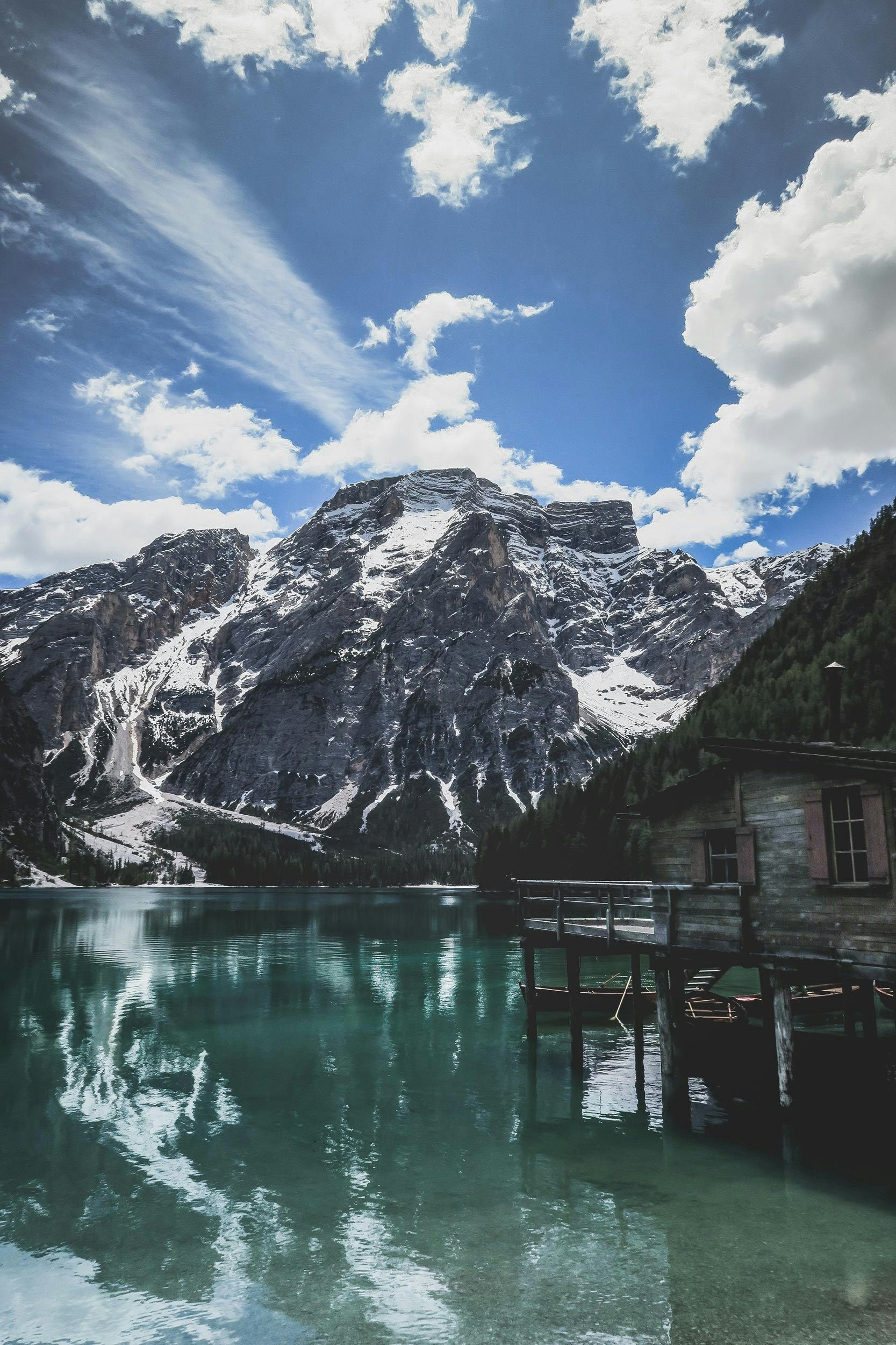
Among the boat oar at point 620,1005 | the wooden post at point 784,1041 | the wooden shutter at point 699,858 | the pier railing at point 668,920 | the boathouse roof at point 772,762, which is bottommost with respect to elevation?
the boat oar at point 620,1005

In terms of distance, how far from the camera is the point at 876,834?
20.0m

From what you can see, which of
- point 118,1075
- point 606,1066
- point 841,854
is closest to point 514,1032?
point 606,1066

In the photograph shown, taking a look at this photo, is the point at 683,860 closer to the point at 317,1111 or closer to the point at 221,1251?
the point at 317,1111

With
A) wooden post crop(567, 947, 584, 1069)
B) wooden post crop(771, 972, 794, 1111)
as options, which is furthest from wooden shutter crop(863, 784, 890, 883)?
wooden post crop(567, 947, 584, 1069)

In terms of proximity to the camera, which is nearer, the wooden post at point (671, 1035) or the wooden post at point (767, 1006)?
the wooden post at point (671, 1035)

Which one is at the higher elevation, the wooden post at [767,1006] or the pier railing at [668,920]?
the pier railing at [668,920]

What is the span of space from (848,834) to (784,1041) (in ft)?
21.2

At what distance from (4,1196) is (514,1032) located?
25.6 m

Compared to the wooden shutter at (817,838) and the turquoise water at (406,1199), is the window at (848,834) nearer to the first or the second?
the wooden shutter at (817,838)

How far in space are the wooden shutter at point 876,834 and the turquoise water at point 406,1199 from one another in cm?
756

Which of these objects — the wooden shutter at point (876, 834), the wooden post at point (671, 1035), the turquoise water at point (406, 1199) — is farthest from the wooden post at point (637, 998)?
the wooden shutter at point (876, 834)

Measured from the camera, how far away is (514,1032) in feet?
134

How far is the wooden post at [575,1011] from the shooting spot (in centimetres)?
3238

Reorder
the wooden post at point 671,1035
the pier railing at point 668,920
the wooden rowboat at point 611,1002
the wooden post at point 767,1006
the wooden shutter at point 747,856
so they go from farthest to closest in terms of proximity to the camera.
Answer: the wooden rowboat at point 611,1002 < the wooden post at point 767,1006 < the wooden post at point 671,1035 < the pier railing at point 668,920 < the wooden shutter at point 747,856
